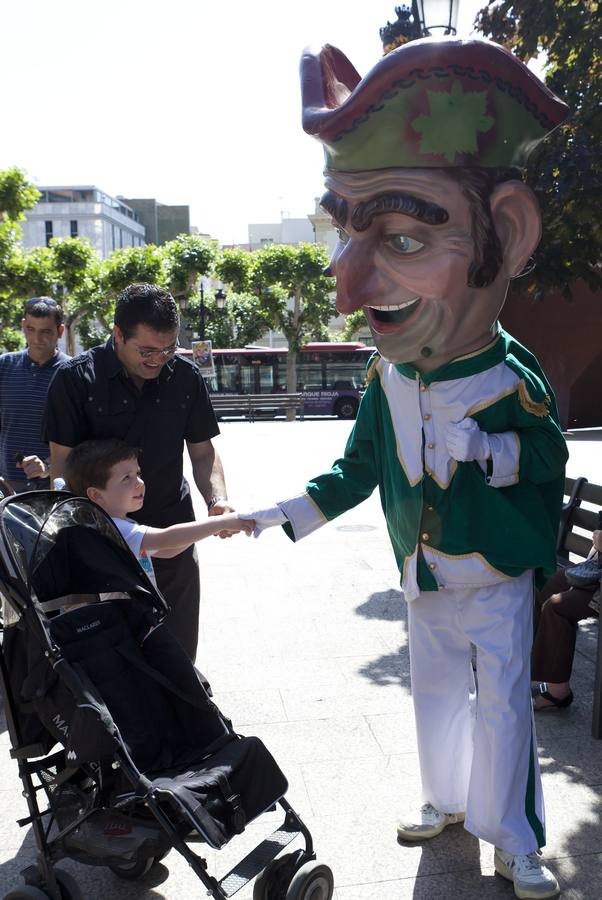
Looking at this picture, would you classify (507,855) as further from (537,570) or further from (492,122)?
(492,122)

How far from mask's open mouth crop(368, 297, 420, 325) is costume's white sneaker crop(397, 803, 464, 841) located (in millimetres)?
1785

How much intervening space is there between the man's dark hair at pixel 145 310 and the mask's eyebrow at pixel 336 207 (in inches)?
29.2

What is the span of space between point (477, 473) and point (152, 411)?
143 centimetres

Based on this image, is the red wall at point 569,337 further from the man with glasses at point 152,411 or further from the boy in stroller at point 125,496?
the boy in stroller at point 125,496

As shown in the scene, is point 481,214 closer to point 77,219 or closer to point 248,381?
point 248,381

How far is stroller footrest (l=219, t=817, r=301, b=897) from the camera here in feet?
7.93

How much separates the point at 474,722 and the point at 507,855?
17.6 inches

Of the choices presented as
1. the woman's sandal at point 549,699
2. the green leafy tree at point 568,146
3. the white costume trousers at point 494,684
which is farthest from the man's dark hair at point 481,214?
the green leafy tree at point 568,146

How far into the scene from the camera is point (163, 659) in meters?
2.79

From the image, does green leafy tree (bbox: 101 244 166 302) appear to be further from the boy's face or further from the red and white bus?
the boy's face

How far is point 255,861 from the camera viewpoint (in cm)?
250

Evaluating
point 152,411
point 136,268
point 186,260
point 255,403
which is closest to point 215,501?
point 152,411

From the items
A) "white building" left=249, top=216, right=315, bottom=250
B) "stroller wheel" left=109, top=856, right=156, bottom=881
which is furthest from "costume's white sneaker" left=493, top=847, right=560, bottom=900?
"white building" left=249, top=216, right=315, bottom=250

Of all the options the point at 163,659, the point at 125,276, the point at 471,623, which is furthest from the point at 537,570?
the point at 125,276
